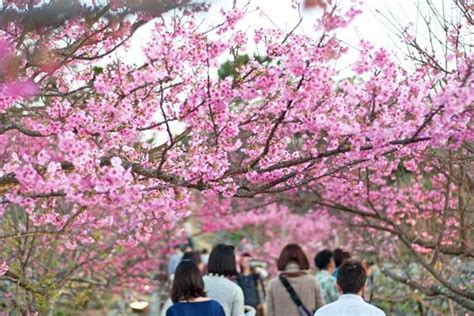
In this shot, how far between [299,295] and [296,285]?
8 centimetres

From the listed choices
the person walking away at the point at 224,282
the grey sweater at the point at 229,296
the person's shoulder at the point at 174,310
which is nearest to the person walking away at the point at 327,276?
the person walking away at the point at 224,282

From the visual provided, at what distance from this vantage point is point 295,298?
261 inches

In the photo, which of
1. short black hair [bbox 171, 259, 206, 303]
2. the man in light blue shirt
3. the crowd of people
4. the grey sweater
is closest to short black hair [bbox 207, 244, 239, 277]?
the crowd of people

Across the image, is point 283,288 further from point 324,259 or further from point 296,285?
point 324,259

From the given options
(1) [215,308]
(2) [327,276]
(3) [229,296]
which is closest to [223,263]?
(3) [229,296]

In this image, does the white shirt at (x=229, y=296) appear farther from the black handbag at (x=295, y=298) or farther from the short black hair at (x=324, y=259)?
the short black hair at (x=324, y=259)

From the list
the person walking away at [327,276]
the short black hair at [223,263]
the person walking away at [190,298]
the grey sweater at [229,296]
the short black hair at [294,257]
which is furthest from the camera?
the person walking away at [327,276]

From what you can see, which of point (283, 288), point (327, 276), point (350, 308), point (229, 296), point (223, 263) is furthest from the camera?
point (327, 276)

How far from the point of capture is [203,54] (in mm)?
5074

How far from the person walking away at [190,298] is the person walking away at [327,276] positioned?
2642mm

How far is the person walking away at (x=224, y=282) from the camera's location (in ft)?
19.2

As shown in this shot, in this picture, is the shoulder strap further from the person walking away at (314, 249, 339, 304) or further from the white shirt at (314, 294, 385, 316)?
the white shirt at (314, 294, 385, 316)

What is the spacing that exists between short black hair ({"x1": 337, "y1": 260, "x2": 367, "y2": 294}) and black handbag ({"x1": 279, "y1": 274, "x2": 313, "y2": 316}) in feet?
6.69

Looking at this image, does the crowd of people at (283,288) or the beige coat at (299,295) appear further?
the beige coat at (299,295)
